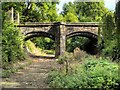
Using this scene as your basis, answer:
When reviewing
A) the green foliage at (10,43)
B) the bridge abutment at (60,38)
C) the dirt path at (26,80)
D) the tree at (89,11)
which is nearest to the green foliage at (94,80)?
the dirt path at (26,80)

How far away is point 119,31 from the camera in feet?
13.7

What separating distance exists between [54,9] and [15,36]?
840 centimetres

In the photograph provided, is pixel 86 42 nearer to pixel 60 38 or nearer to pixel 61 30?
pixel 60 38

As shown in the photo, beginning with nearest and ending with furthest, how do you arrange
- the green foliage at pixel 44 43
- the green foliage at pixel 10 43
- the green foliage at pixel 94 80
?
the green foliage at pixel 94 80, the green foliage at pixel 10 43, the green foliage at pixel 44 43

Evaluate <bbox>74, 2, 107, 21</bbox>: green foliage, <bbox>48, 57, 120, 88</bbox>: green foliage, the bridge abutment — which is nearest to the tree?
<bbox>74, 2, 107, 21</bbox>: green foliage

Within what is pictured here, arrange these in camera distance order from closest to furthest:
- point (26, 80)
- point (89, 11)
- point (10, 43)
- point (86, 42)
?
point (26, 80)
point (10, 43)
point (86, 42)
point (89, 11)

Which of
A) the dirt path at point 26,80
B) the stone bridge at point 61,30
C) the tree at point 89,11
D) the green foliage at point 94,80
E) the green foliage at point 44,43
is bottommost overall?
the green foliage at point 44,43

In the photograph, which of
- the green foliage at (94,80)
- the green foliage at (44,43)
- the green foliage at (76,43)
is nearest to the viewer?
the green foliage at (94,80)

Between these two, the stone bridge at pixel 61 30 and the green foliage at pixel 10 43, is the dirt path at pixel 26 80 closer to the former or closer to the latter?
the green foliage at pixel 10 43

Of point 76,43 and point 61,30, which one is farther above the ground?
point 61,30

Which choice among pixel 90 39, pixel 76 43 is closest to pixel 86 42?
pixel 90 39

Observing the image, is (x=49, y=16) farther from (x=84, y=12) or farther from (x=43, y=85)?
(x=43, y=85)

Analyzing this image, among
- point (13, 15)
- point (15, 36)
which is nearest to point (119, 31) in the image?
point (15, 36)

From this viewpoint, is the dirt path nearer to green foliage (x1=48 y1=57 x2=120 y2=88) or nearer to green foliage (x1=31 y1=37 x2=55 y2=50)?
green foliage (x1=48 y1=57 x2=120 y2=88)
